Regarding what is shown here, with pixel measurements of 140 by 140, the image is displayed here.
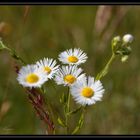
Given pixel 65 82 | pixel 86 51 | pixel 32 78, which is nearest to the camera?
pixel 32 78

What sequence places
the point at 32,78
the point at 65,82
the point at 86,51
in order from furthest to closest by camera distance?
the point at 86,51 → the point at 65,82 → the point at 32,78

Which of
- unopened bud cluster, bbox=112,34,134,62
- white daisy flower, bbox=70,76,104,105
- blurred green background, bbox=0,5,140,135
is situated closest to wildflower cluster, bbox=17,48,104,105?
white daisy flower, bbox=70,76,104,105

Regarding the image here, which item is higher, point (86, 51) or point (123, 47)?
point (86, 51)

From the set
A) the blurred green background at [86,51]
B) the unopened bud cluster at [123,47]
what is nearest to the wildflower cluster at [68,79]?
the unopened bud cluster at [123,47]

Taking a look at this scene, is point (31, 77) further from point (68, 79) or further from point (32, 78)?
point (68, 79)

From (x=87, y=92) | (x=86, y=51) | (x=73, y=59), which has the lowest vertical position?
(x=87, y=92)

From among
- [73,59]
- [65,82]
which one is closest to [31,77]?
[65,82]

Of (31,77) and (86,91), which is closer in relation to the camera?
(31,77)
